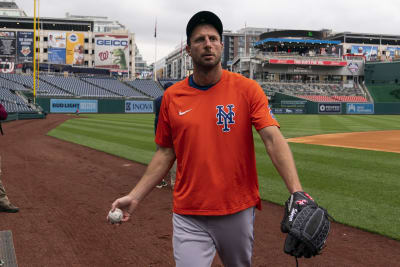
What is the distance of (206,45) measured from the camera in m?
2.60

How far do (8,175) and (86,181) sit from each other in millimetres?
2205

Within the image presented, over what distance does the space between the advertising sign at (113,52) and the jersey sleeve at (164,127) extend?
72245 millimetres

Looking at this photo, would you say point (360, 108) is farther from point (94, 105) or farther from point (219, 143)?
point (219, 143)

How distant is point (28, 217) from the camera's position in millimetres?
6211

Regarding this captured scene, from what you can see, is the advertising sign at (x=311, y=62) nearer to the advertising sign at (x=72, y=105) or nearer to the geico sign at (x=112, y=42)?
the geico sign at (x=112, y=42)

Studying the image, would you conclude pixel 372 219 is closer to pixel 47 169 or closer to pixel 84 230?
→ pixel 84 230

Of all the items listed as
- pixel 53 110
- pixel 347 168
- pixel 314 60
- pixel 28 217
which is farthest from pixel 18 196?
pixel 314 60

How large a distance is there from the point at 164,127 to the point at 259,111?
0.73m

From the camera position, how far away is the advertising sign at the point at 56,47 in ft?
239

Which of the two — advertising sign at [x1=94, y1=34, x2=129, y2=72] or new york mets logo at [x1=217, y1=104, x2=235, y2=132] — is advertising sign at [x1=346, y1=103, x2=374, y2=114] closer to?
advertising sign at [x1=94, y1=34, x2=129, y2=72]

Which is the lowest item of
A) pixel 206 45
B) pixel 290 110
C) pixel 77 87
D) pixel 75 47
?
pixel 290 110

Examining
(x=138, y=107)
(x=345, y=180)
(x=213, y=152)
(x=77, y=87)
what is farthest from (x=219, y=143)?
(x=77, y=87)

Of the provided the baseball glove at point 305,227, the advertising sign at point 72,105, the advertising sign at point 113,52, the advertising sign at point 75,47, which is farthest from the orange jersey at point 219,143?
the advertising sign at point 75,47

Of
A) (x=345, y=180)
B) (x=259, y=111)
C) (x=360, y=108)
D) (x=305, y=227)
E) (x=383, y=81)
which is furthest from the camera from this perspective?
(x=383, y=81)
